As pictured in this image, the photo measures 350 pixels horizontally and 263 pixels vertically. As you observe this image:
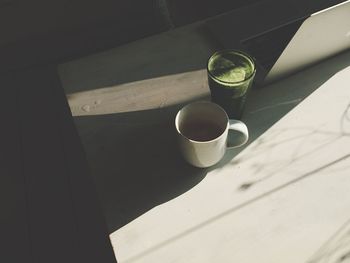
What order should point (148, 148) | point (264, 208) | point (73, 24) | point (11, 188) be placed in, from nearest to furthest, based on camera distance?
point (264, 208) → point (148, 148) → point (11, 188) → point (73, 24)

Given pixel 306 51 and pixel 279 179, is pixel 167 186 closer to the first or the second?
pixel 279 179

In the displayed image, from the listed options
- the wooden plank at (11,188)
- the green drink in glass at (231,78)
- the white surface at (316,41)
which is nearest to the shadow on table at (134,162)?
the green drink in glass at (231,78)

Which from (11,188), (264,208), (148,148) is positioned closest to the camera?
→ (264,208)

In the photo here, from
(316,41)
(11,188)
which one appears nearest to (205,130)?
(316,41)

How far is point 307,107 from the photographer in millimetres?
1056

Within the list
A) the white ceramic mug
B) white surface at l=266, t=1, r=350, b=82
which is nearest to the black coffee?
the white ceramic mug

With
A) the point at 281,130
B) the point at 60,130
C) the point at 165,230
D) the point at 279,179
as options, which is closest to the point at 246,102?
the point at 281,130

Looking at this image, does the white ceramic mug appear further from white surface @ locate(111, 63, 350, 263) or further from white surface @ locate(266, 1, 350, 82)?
white surface @ locate(266, 1, 350, 82)

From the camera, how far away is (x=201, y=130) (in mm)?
942

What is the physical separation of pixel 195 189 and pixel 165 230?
118 mm

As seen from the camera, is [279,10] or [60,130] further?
[60,130]

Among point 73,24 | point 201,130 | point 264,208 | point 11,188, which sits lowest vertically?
point 11,188

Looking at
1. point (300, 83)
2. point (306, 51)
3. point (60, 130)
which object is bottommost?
point (60, 130)

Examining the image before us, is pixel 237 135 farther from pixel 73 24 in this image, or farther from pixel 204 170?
pixel 73 24
